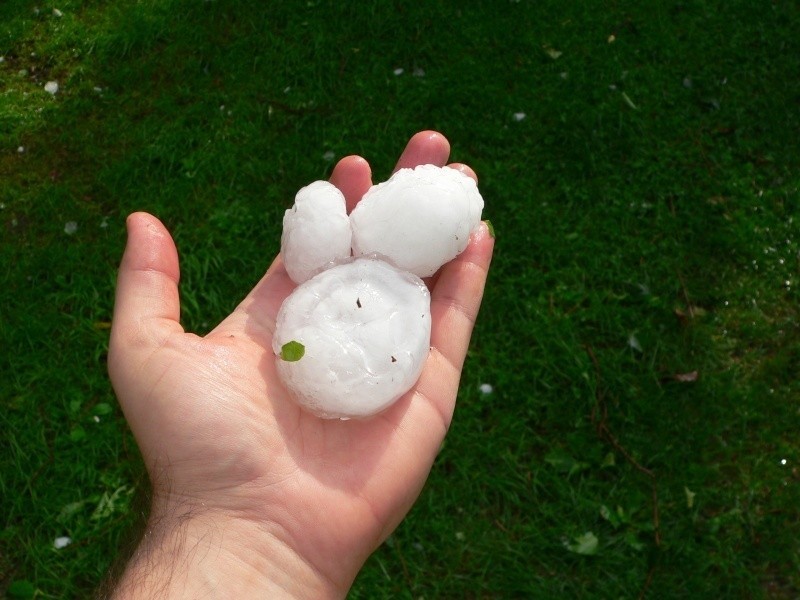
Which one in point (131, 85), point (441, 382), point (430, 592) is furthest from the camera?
point (131, 85)

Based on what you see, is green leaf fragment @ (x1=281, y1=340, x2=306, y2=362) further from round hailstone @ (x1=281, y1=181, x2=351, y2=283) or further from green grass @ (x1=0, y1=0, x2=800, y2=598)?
green grass @ (x1=0, y1=0, x2=800, y2=598)

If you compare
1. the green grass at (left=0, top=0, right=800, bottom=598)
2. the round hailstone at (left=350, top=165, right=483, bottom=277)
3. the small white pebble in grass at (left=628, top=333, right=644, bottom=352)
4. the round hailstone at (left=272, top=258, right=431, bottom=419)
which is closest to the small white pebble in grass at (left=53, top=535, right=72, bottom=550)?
the green grass at (left=0, top=0, right=800, bottom=598)

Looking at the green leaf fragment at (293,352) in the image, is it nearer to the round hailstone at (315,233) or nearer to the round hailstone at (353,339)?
the round hailstone at (353,339)

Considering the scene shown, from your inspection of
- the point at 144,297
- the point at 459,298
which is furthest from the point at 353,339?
the point at 144,297

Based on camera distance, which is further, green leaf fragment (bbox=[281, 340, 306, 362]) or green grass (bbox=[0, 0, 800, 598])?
green grass (bbox=[0, 0, 800, 598])

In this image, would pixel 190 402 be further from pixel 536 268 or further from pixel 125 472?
pixel 536 268

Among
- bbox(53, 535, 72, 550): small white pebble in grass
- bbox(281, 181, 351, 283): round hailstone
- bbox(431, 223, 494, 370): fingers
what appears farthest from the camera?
bbox(53, 535, 72, 550): small white pebble in grass

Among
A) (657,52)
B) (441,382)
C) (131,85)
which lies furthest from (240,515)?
(657,52)

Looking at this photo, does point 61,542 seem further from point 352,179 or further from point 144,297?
point 352,179
